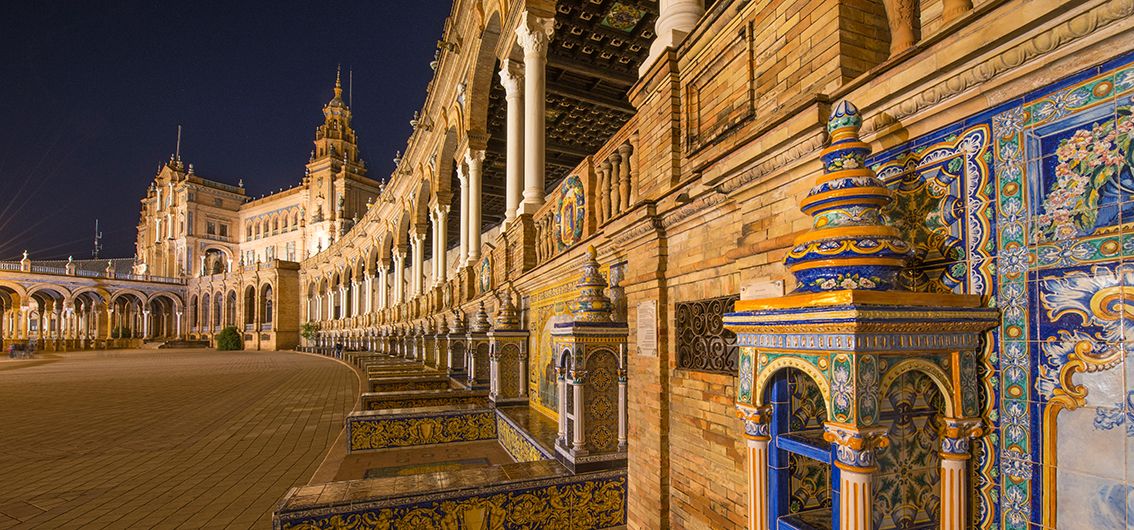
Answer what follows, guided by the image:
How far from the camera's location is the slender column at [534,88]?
965 cm

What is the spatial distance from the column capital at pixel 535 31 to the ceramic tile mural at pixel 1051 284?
873 centimetres

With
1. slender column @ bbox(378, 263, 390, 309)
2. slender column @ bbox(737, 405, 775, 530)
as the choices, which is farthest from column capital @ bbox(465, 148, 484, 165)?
slender column @ bbox(378, 263, 390, 309)

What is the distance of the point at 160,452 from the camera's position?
7992 mm

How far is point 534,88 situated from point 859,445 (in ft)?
29.9

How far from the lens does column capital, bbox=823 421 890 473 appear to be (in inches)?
65.8

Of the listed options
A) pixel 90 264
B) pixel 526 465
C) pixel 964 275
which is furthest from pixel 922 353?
pixel 90 264

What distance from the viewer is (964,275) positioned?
6.32 ft

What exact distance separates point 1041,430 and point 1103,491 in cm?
20

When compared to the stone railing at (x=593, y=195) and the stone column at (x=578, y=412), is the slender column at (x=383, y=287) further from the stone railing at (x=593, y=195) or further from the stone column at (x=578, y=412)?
the stone column at (x=578, y=412)

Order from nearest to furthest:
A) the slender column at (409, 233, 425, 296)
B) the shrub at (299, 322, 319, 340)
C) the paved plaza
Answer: the paved plaza < the slender column at (409, 233, 425, 296) < the shrub at (299, 322, 319, 340)

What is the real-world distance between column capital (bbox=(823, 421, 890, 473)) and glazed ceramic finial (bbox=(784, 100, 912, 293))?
455 millimetres

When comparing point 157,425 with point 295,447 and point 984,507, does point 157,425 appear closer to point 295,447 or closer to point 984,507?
point 295,447

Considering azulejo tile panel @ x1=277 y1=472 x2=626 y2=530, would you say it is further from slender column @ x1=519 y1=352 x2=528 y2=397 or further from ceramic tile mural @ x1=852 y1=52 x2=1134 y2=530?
slender column @ x1=519 y1=352 x2=528 y2=397

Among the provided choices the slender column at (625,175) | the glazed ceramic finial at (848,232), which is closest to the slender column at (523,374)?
the slender column at (625,175)
